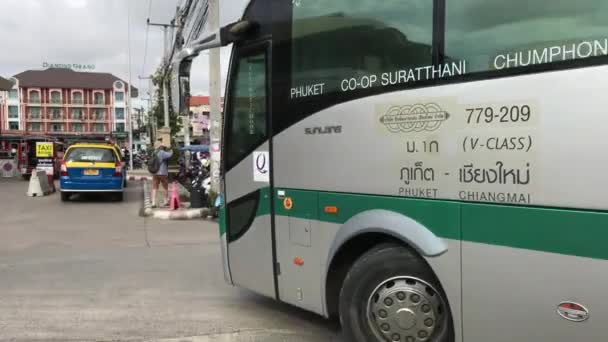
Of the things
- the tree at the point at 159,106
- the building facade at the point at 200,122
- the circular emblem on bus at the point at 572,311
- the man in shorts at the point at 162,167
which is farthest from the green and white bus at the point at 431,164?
the tree at the point at 159,106

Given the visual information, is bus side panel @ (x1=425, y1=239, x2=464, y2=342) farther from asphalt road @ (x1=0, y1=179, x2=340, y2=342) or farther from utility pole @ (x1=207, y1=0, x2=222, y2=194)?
utility pole @ (x1=207, y1=0, x2=222, y2=194)

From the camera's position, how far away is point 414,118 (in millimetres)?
3588

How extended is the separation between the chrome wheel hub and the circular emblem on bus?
0.78 metres

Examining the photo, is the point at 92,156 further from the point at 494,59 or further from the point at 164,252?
the point at 494,59

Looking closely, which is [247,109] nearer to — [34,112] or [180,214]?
[180,214]

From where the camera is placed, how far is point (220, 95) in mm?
14078

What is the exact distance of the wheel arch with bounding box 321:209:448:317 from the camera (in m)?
3.53

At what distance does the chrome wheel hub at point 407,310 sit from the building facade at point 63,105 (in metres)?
118

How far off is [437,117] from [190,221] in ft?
32.9

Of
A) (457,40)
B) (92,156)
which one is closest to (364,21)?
(457,40)

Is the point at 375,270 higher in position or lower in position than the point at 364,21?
lower

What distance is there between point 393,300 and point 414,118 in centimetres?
121

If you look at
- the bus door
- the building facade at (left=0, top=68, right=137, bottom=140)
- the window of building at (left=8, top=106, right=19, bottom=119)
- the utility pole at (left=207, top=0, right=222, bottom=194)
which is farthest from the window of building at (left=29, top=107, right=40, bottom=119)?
the bus door

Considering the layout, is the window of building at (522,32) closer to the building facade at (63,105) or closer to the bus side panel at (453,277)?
the bus side panel at (453,277)
